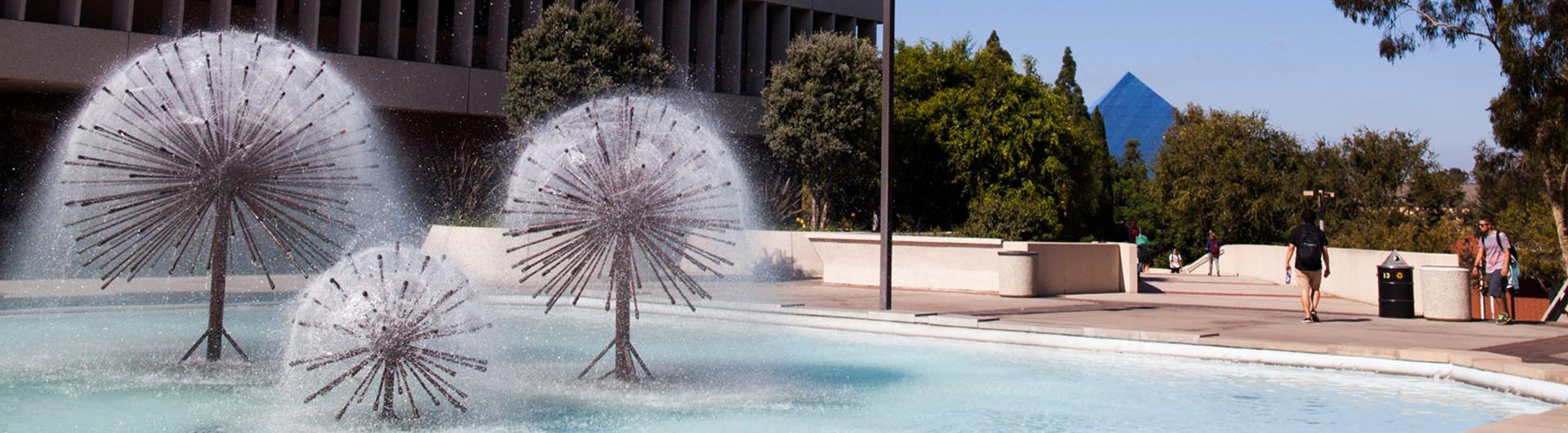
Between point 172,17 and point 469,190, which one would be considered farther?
point 172,17

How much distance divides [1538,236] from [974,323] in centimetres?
1689

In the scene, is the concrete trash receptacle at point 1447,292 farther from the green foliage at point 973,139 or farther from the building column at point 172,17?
the building column at point 172,17

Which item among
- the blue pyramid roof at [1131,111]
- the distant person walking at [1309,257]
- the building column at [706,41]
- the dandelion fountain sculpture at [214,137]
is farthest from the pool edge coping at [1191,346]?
the blue pyramid roof at [1131,111]

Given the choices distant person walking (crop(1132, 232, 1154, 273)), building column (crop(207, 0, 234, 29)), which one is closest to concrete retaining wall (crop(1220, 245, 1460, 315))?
distant person walking (crop(1132, 232, 1154, 273))

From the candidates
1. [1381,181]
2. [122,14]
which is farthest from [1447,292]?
[1381,181]

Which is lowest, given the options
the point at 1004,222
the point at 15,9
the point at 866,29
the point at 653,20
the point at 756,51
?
the point at 1004,222

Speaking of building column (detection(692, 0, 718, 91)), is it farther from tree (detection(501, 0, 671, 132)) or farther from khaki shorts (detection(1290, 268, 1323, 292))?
khaki shorts (detection(1290, 268, 1323, 292))

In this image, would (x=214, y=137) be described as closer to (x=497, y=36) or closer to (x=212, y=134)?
(x=212, y=134)

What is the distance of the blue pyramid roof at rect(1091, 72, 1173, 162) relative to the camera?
461 feet

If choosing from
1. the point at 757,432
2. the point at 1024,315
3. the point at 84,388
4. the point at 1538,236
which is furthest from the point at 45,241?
the point at 1538,236

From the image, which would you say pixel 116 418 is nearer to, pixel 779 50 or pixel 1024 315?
pixel 1024 315

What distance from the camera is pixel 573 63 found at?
103ft

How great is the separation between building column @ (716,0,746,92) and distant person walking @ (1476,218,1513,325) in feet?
100

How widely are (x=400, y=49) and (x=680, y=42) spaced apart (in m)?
9.51
